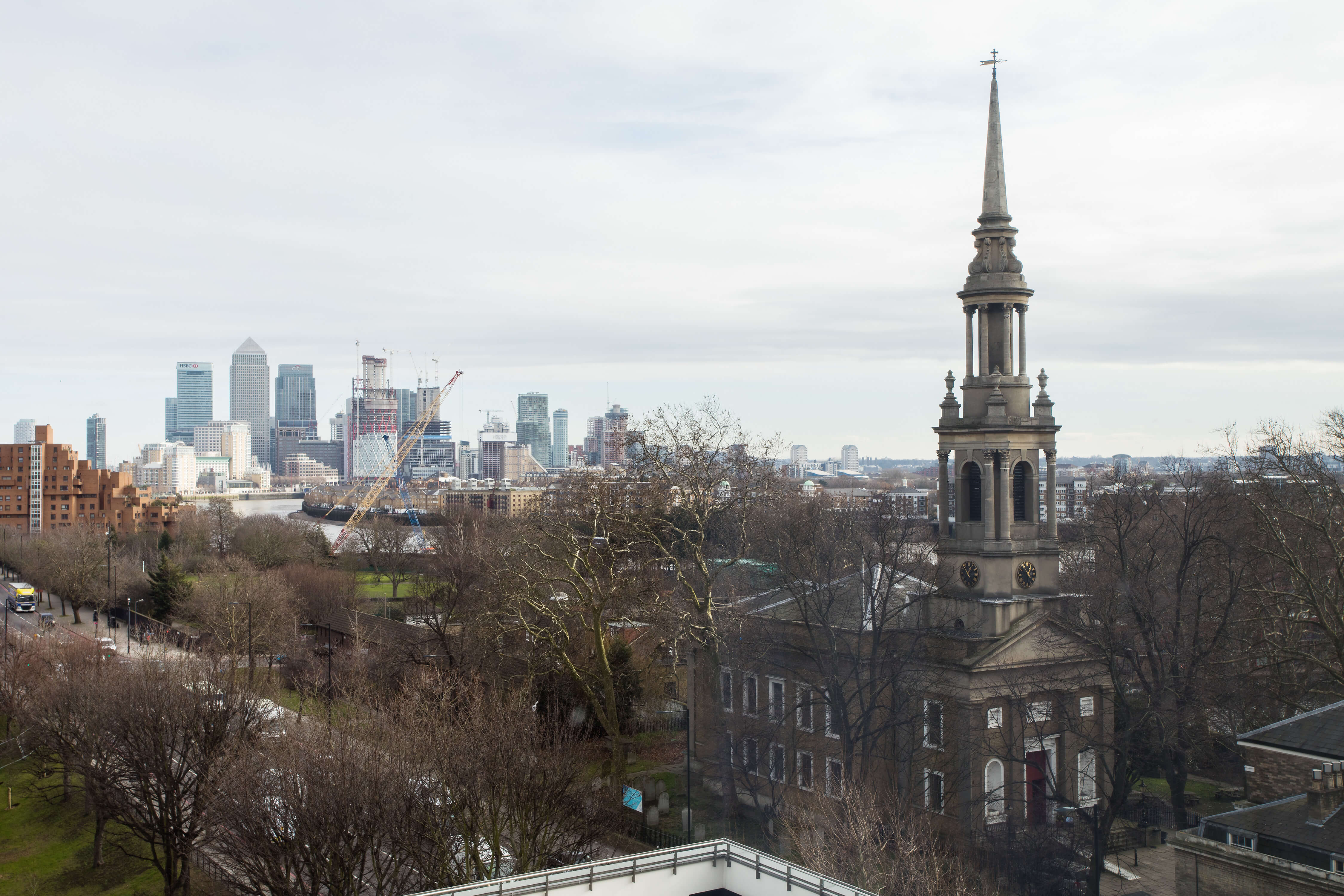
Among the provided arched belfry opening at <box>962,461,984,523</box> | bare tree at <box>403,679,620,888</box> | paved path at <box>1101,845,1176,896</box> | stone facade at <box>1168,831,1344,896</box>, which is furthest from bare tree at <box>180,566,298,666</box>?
stone facade at <box>1168,831,1344,896</box>

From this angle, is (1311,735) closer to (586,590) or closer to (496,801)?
(496,801)

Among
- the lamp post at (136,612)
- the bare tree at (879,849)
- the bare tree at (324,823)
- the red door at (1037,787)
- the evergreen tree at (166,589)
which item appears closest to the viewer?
the bare tree at (879,849)

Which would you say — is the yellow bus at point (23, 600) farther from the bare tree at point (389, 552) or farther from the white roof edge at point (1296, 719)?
the white roof edge at point (1296, 719)

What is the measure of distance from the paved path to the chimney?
19.4 feet

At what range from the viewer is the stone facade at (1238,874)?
21.0 metres

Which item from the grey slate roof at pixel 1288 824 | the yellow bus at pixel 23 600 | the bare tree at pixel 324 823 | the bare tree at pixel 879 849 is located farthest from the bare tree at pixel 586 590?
the yellow bus at pixel 23 600

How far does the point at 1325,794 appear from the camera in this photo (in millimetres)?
21672

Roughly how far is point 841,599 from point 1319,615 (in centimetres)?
1336

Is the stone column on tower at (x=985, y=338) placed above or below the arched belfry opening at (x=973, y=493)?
above

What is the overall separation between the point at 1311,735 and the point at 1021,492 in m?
11.6

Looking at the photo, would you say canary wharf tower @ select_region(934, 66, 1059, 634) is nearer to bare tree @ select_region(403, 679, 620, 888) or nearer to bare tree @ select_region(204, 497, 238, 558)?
bare tree @ select_region(403, 679, 620, 888)

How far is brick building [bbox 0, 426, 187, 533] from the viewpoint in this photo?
141 meters

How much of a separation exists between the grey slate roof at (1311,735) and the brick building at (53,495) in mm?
137647

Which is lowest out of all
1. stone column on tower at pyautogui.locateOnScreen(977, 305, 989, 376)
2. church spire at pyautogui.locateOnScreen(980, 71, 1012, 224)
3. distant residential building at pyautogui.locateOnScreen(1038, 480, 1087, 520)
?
distant residential building at pyautogui.locateOnScreen(1038, 480, 1087, 520)
